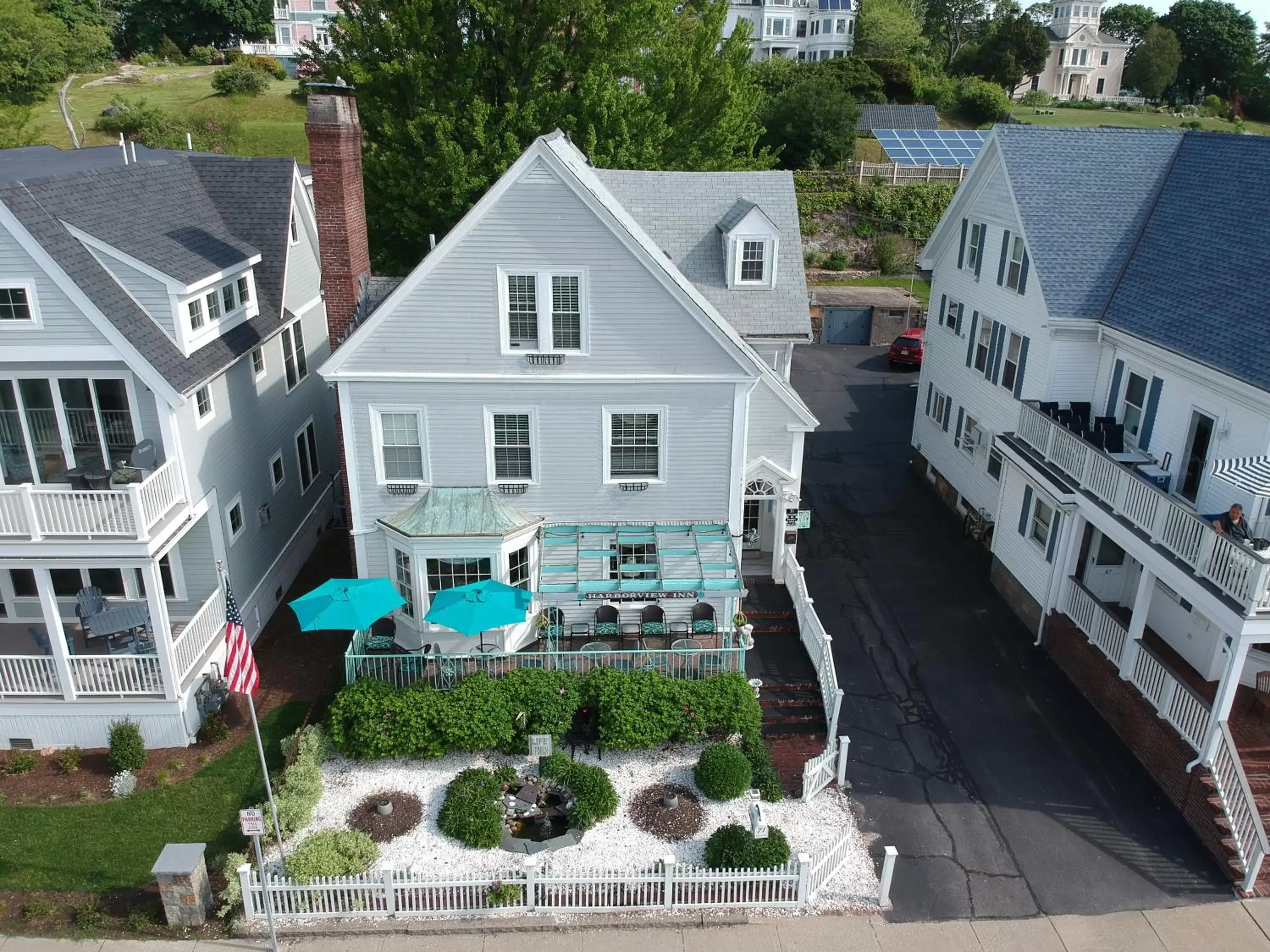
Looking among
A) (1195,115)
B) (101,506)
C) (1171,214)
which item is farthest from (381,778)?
(1195,115)

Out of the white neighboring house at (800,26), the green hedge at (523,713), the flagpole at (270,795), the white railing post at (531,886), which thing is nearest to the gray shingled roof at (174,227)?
the flagpole at (270,795)

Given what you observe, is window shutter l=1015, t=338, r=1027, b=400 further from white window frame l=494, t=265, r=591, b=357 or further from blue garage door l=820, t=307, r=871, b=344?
blue garage door l=820, t=307, r=871, b=344

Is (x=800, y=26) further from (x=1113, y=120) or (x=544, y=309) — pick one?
(x=544, y=309)

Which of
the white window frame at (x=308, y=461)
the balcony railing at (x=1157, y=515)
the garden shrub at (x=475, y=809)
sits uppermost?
the balcony railing at (x=1157, y=515)

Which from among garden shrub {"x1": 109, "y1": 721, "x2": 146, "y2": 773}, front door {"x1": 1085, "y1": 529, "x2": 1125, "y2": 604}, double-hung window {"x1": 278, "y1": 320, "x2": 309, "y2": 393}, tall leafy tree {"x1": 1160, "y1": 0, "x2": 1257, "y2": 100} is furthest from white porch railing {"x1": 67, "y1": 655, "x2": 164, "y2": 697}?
tall leafy tree {"x1": 1160, "y1": 0, "x2": 1257, "y2": 100}

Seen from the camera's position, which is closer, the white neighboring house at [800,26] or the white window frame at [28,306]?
the white window frame at [28,306]

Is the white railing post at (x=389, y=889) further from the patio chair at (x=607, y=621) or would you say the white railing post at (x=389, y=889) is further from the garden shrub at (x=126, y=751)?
the patio chair at (x=607, y=621)
